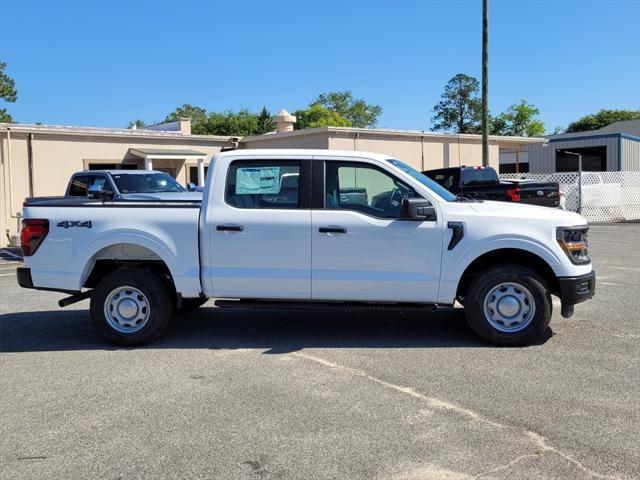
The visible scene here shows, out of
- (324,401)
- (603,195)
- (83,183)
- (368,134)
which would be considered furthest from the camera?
(603,195)

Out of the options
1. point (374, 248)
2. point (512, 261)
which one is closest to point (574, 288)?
point (512, 261)

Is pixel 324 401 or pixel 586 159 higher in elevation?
pixel 586 159

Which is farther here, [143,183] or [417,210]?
[143,183]

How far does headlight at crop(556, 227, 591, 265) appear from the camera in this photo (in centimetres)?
616

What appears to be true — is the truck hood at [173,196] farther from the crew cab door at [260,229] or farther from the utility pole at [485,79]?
the utility pole at [485,79]

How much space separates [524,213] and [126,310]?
4.15m

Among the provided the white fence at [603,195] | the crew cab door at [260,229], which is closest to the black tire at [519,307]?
the crew cab door at [260,229]

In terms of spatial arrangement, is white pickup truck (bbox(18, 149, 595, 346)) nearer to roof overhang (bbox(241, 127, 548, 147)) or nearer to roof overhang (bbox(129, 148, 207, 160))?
roof overhang (bbox(241, 127, 548, 147))

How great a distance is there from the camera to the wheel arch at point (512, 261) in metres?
6.35

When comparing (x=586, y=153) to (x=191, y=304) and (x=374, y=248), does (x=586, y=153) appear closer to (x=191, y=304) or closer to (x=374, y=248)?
(x=191, y=304)

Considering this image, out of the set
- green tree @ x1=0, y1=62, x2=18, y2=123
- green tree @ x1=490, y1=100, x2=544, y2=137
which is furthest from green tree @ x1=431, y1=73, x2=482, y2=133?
green tree @ x1=0, y1=62, x2=18, y2=123

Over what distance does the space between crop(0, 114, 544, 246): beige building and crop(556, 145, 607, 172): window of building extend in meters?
18.9

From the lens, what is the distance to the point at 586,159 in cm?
4681

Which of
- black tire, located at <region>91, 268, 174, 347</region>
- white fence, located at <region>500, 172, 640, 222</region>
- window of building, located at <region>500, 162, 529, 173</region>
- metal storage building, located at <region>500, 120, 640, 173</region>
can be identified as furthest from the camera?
window of building, located at <region>500, 162, 529, 173</region>
